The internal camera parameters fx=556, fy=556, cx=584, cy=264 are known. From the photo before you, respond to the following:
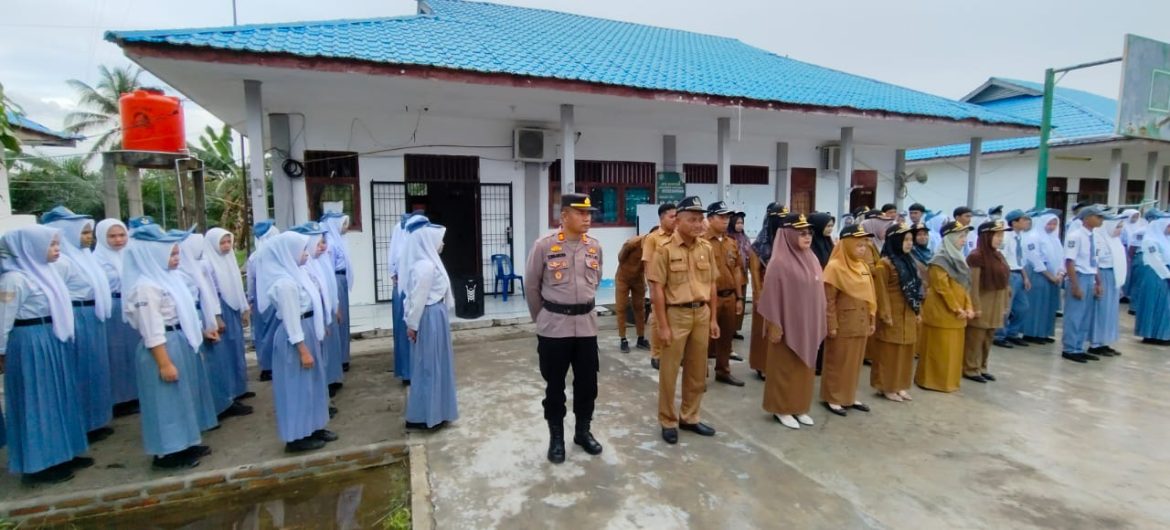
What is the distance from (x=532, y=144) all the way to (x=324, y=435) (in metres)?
5.97

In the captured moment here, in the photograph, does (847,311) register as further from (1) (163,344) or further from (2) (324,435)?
(1) (163,344)

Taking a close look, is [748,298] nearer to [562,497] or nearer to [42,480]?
[562,497]

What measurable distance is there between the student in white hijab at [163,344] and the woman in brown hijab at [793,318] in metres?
4.08

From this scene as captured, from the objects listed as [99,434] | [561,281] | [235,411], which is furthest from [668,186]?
[99,434]

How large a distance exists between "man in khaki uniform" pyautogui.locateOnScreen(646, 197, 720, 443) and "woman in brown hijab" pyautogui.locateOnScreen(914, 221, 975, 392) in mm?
2473

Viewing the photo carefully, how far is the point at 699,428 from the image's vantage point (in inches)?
161

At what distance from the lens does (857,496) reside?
3.24m

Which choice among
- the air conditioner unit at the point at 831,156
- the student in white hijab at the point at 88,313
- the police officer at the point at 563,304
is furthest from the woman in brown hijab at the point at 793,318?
the air conditioner unit at the point at 831,156

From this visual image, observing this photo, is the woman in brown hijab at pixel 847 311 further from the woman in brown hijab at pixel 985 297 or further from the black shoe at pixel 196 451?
the black shoe at pixel 196 451

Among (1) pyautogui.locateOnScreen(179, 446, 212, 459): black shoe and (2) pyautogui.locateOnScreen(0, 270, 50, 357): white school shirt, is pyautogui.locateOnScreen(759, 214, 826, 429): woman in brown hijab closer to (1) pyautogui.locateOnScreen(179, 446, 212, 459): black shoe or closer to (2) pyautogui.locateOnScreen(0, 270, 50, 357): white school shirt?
(1) pyautogui.locateOnScreen(179, 446, 212, 459): black shoe

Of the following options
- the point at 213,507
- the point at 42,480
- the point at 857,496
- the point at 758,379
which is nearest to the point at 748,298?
the point at 758,379

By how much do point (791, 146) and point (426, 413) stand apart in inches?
386

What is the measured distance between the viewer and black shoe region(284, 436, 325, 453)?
12.9 ft

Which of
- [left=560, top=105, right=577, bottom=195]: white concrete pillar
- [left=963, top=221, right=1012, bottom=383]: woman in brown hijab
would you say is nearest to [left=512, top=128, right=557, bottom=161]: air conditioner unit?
[left=560, top=105, right=577, bottom=195]: white concrete pillar
